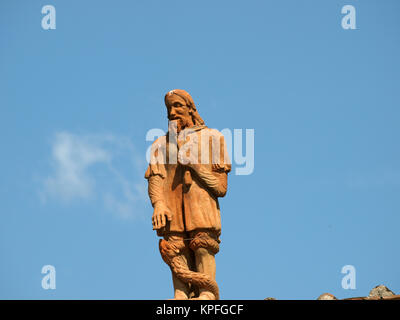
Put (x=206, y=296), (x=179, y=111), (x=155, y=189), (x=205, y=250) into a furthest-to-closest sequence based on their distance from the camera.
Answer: (x=179, y=111) < (x=155, y=189) < (x=205, y=250) < (x=206, y=296)

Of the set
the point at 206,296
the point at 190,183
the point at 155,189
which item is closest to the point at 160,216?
the point at 155,189

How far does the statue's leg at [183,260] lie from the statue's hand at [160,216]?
0.31m

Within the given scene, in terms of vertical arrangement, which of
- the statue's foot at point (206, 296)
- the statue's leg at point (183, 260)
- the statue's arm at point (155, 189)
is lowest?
the statue's foot at point (206, 296)

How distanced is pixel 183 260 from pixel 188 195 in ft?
3.84

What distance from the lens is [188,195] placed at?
1666 centimetres

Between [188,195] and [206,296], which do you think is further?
[188,195]

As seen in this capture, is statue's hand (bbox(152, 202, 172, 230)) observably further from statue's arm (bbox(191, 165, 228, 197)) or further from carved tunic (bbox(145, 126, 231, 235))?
statue's arm (bbox(191, 165, 228, 197))

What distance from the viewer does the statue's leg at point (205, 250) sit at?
16.4 meters

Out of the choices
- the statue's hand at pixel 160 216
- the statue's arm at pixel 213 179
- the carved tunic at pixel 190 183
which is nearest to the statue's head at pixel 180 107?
the carved tunic at pixel 190 183

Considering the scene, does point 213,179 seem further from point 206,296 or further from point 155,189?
point 206,296

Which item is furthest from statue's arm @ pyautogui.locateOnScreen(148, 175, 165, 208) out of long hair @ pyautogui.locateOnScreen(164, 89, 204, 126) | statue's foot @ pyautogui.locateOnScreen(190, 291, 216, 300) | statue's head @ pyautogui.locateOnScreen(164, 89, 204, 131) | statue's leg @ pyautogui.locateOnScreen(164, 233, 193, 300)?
statue's foot @ pyautogui.locateOnScreen(190, 291, 216, 300)

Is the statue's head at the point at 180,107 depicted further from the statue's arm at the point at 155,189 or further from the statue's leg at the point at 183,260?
the statue's leg at the point at 183,260

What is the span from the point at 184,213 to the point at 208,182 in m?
0.73
